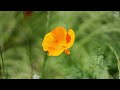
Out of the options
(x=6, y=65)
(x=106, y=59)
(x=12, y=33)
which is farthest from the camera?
(x=12, y=33)

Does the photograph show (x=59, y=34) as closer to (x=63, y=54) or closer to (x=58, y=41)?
(x=58, y=41)

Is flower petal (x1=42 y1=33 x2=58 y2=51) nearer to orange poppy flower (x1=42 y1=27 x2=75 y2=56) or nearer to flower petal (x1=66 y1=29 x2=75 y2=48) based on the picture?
orange poppy flower (x1=42 y1=27 x2=75 y2=56)

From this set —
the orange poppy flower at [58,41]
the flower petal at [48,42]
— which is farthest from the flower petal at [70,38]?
the flower petal at [48,42]

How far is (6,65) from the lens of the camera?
3623 mm

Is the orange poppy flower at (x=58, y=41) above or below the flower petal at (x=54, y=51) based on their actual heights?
above

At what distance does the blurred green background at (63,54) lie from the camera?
341 centimetres

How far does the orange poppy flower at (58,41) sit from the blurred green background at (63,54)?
7 centimetres

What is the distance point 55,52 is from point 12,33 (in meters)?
0.58

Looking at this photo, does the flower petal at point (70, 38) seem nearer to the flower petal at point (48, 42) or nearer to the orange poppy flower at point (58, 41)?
the orange poppy flower at point (58, 41)

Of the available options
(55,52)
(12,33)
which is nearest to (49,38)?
(55,52)

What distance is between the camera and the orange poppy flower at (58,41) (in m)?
3.36

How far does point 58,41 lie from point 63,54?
0.19 metres

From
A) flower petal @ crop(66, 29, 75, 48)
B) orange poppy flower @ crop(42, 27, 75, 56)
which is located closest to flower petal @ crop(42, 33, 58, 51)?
orange poppy flower @ crop(42, 27, 75, 56)
